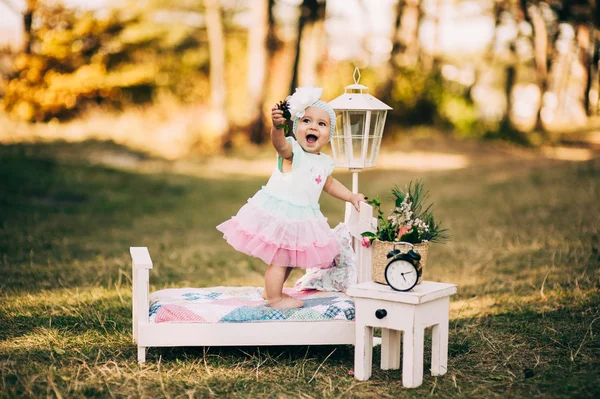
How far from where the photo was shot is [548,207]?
380 inches

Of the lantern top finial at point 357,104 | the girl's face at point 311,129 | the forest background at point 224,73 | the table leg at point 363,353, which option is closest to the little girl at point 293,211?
the girl's face at point 311,129

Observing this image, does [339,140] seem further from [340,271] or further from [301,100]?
[340,271]

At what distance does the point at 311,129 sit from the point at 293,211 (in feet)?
1.71

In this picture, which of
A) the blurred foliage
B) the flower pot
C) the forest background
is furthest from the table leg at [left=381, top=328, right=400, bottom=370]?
the blurred foliage

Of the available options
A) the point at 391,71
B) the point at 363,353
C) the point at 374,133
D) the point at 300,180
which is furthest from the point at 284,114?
the point at 391,71

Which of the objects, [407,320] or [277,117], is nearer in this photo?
[407,320]

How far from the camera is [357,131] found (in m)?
4.57

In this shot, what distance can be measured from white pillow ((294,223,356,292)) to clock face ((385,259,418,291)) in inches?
29.5

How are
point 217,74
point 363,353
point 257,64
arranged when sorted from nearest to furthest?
1. point 363,353
2. point 257,64
3. point 217,74

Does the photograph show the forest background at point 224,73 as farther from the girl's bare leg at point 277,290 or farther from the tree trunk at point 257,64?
the girl's bare leg at point 277,290

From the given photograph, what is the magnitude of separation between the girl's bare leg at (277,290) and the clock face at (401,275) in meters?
0.70

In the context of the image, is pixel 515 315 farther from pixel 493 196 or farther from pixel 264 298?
pixel 493 196

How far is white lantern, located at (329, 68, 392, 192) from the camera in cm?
452

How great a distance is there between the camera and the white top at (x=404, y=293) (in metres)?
3.65
